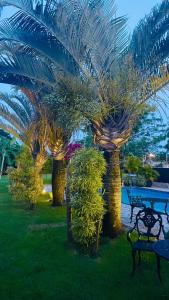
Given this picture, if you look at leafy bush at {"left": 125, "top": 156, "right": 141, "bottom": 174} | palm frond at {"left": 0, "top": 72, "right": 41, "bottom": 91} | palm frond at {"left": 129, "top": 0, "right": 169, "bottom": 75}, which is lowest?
leafy bush at {"left": 125, "top": 156, "right": 141, "bottom": 174}

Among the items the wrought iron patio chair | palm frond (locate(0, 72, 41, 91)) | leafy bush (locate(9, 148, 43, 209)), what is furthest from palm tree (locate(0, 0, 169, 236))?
leafy bush (locate(9, 148, 43, 209))

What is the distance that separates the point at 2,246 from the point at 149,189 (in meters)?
14.6

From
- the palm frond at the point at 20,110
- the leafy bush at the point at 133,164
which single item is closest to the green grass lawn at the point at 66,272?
the palm frond at the point at 20,110

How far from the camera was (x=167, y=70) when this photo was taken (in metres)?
6.52

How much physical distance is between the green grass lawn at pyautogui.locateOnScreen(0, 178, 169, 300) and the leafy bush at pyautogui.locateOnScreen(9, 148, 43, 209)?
137 inches

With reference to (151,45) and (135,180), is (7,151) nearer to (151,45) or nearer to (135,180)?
(135,180)

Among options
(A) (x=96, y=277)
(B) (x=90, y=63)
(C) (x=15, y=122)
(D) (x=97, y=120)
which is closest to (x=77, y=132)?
(D) (x=97, y=120)

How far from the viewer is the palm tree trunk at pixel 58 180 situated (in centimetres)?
1142

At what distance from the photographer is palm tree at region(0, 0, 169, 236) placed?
6.28 metres

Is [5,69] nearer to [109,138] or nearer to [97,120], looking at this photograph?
[97,120]

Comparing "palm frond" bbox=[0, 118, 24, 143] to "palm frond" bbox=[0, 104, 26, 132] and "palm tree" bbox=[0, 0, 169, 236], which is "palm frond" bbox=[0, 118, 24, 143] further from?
"palm tree" bbox=[0, 0, 169, 236]

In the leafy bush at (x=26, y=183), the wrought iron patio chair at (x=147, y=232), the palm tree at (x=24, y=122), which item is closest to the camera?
the wrought iron patio chair at (x=147, y=232)

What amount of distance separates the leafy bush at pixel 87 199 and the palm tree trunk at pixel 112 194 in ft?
2.63

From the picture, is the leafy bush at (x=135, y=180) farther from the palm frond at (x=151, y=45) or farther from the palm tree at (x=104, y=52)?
the palm frond at (x=151, y=45)
